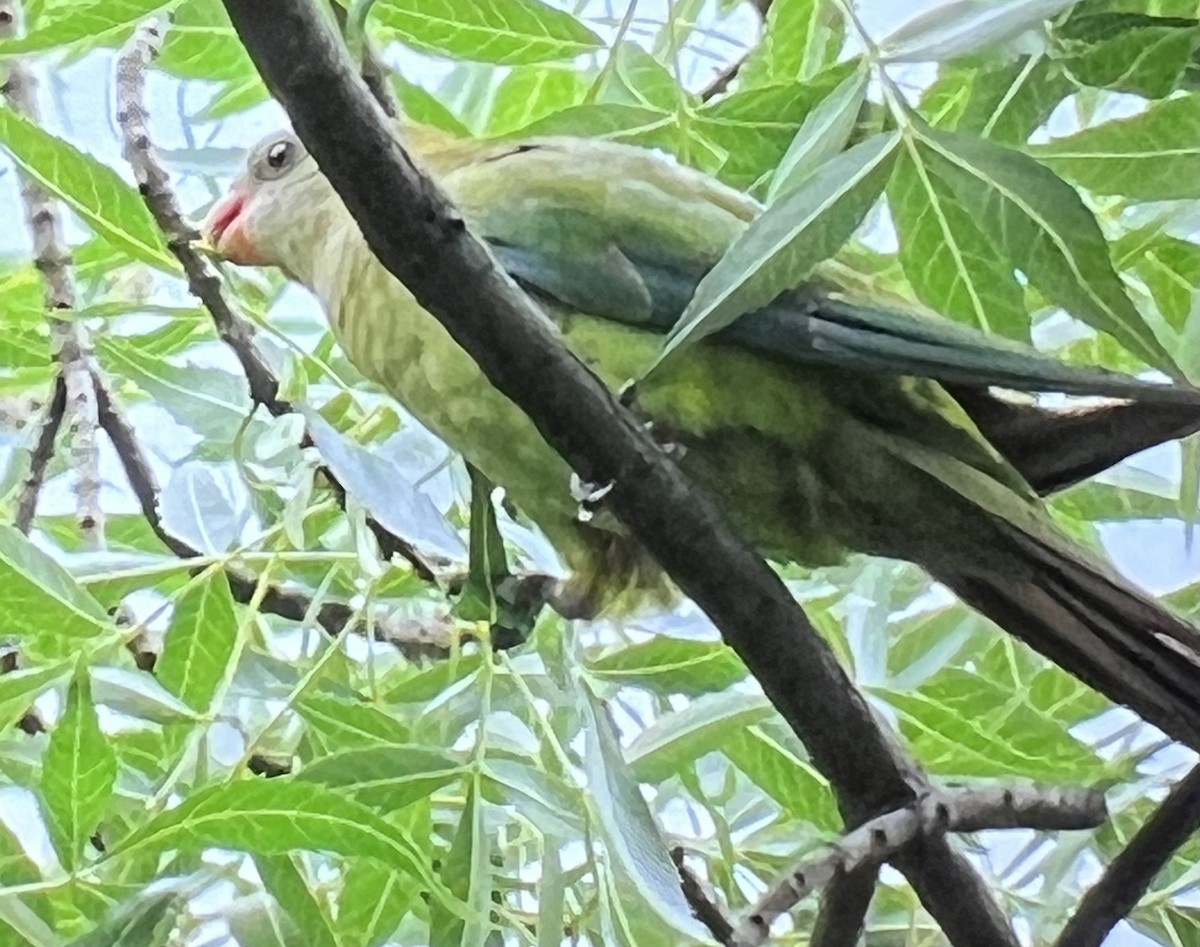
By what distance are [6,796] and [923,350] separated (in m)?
0.42

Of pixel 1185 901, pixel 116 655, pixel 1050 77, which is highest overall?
pixel 1050 77

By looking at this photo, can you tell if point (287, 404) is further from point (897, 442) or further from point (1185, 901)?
point (1185, 901)

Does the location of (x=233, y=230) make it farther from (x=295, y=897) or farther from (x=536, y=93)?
(x=295, y=897)

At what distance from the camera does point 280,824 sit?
0.42 m

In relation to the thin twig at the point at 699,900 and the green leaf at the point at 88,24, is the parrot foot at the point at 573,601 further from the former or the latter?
the green leaf at the point at 88,24

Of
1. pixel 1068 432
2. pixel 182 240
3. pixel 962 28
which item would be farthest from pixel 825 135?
pixel 182 240

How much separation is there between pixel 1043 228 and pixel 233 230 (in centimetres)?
35

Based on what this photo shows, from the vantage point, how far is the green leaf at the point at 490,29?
477 millimetres

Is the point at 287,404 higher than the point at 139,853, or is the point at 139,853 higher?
the point at 287,404

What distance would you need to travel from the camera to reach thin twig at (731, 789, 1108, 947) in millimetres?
388

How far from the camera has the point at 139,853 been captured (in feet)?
1.40

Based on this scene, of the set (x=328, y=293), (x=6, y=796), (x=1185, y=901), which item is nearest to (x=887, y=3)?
A: (x=328, y=293)

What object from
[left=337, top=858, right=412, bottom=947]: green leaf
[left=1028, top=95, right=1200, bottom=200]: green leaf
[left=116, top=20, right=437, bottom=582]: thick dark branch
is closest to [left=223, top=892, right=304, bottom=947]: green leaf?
[left=337, top=858, right=412, bottom=947]: green leaf

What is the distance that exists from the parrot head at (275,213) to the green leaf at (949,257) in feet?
0.88
